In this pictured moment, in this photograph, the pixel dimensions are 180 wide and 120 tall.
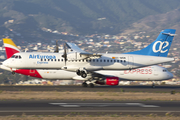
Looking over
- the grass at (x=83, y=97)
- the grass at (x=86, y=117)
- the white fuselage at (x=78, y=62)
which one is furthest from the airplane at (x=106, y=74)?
the grass at (x=86, y=117)

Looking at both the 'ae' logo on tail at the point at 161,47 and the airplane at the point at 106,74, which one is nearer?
the airplane at the point at 106,74

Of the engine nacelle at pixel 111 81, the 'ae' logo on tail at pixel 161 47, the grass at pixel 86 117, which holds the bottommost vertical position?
the grass at pixel 86 117

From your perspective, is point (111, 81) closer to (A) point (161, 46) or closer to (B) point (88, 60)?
(B) point (88, 60)

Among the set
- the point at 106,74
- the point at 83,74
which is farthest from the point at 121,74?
the point at 83,74

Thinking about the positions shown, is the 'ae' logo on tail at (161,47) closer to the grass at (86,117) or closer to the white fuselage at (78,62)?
the white fuselage at (78,62)

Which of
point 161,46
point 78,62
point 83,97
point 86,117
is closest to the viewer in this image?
point 86,117

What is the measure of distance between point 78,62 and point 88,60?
1459 mm

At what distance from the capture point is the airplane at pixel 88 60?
40.8 metres

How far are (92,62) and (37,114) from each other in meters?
23.3

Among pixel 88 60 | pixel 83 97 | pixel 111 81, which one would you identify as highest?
pixel 88 60

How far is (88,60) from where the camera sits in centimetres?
4172

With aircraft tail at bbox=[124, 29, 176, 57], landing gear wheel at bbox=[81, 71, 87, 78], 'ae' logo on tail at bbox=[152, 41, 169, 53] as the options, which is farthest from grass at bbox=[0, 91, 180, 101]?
'ae' logo on tail at bbox=[152, 41, 169, 53]

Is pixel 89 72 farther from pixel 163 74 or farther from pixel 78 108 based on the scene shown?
pixel 78 108

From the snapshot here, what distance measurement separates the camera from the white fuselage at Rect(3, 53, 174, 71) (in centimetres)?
4081
